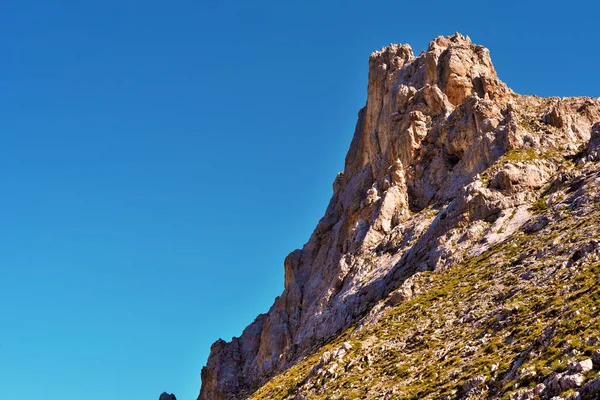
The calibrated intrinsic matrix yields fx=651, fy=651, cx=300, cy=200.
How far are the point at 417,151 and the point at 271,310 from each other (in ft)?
109

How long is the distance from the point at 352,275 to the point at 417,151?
23988 mm

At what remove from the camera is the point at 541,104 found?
9531cm

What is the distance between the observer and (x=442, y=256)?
66188 millimetres

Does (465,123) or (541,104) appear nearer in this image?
(465,123)

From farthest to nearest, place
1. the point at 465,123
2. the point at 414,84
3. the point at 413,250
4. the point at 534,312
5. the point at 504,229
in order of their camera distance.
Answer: the point at 414,84
the point at 465,123
the point at 413,250
the point at 504,229
the point at 534,312

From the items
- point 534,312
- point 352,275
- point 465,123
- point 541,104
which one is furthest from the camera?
point 541,104

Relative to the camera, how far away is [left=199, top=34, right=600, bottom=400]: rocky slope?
1640 inches

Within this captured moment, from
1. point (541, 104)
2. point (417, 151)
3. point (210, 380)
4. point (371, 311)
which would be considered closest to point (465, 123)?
point (417, 151)

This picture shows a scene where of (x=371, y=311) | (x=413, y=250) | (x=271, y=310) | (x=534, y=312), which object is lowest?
(x=534, y=312)

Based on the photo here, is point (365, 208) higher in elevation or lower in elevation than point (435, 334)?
higher

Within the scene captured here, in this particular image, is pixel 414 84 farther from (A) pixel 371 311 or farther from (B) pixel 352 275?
(A) pixel 371 311

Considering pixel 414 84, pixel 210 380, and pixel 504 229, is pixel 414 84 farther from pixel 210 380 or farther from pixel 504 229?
pixel 210 380

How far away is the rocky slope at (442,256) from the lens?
41.7 meters

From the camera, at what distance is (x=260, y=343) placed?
97250mm
